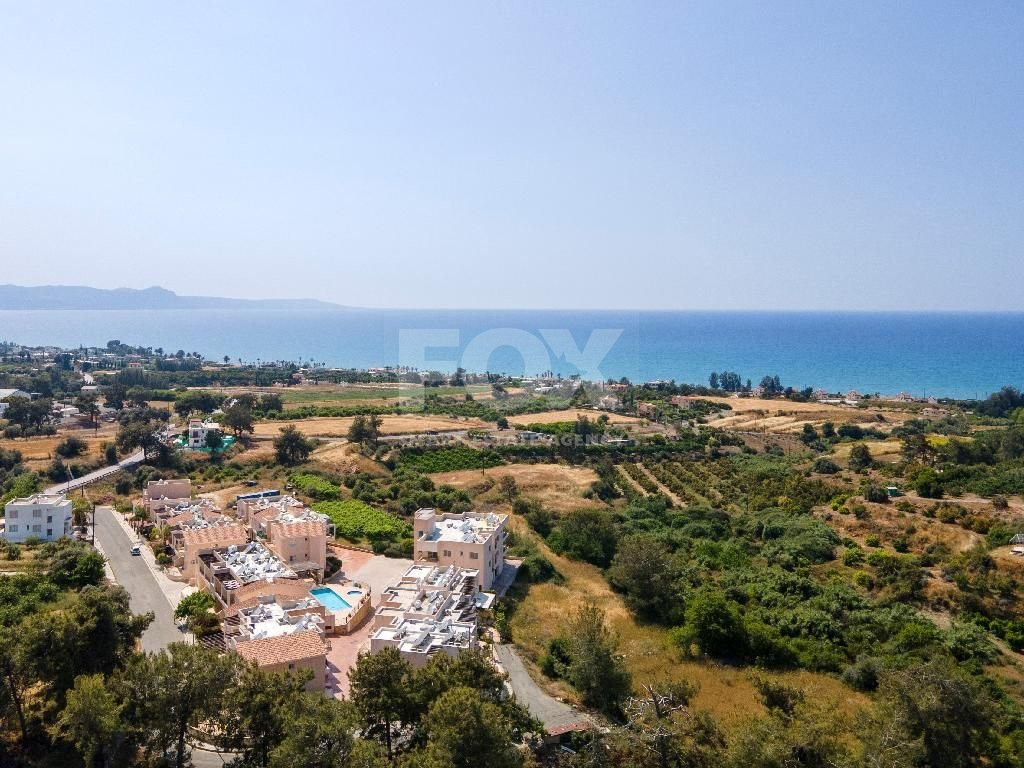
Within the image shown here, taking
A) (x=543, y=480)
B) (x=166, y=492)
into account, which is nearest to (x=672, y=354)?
(x=543, y=480)

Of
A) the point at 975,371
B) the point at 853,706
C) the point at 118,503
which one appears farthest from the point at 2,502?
the point at 975,371

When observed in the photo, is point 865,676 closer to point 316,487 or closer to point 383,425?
point 316,487

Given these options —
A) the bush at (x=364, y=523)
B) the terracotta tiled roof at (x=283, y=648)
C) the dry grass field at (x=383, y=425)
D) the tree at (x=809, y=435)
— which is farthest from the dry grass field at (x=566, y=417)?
the terracotta tiled roof at (x=283, y=648)

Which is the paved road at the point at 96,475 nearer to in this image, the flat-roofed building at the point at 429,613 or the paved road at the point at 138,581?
the paved road at the point at 138,581

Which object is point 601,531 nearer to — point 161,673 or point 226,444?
point 161,673

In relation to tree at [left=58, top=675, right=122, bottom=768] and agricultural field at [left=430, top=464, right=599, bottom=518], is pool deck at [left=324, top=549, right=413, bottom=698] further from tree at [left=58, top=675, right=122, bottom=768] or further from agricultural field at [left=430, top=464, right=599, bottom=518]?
agricultural field at [left=430, top=464, right=599, bottom=518]

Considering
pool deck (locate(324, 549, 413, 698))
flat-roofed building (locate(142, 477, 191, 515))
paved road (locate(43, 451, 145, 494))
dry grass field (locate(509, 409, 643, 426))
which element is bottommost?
paved road (locate(43, 451, 145, 494))

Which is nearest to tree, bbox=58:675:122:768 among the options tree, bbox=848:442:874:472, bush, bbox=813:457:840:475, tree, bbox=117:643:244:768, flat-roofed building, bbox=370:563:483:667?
tree, bbox=117:643:244:768
